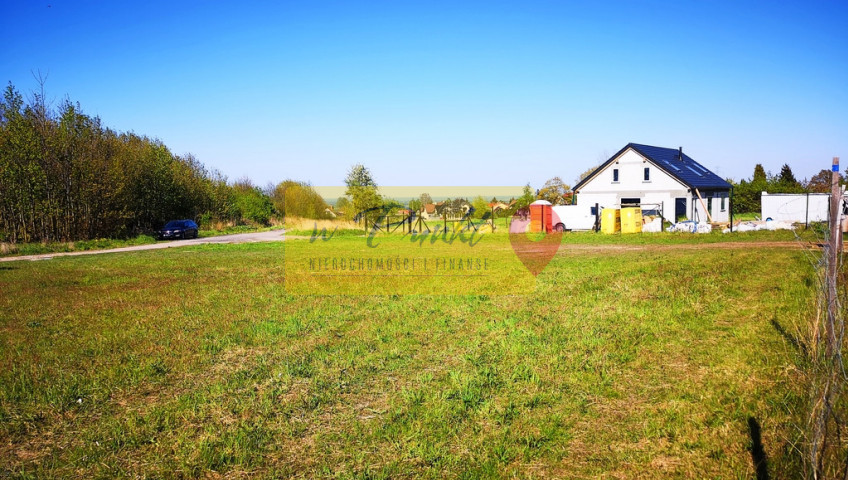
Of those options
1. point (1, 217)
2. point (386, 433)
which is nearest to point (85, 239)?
point (1, 217)

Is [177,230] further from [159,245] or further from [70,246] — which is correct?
[70,246]

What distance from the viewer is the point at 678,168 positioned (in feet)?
119

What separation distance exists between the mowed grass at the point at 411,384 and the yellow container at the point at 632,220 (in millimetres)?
18485

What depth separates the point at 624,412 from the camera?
15.1 ft

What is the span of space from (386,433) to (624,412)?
7.43 ft

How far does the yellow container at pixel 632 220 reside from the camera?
92.3 ft

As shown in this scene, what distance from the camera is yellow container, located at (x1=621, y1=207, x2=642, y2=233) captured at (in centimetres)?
2814

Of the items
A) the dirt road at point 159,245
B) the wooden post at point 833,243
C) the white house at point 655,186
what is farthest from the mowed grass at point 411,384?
the white house at point 655,186

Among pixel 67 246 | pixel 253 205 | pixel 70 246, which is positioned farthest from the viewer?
pixel 253 205

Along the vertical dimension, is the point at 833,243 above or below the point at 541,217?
below

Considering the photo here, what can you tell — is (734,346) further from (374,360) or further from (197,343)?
(197,343)

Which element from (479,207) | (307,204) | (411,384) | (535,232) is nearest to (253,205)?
(307,204)

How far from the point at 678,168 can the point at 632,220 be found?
11.3 meters

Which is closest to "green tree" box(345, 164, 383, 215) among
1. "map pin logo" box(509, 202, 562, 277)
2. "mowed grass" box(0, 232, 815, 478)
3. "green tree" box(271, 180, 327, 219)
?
"green tree" box(271, 180, 327, 219)
